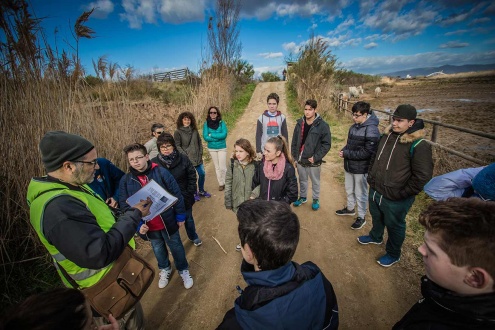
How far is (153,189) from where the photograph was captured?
2139mm

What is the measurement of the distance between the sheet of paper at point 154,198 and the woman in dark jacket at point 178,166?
2.48 ft

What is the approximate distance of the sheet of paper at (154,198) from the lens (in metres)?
2.09

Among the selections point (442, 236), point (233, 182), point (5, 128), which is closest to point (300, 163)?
point (233, 182)

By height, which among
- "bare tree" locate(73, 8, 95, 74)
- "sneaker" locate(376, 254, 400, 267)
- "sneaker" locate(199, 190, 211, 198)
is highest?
"bare tree" locate(73, 8, 95, 74)

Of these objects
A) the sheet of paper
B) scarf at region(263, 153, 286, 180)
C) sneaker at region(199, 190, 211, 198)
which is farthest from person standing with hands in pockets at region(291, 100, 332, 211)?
the sheet of paper

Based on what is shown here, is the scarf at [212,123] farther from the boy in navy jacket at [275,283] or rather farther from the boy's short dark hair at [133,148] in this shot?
the boy in navy jacket at [275,283]

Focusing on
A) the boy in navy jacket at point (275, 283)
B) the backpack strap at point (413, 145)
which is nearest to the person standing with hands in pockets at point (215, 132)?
the backpack strap at point (413, 145)

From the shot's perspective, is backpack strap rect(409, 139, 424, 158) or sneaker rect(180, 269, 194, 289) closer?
backpack strap rect(409, 139, 424, 158)

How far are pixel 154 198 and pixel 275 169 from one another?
1.47 m

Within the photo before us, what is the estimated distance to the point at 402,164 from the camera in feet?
7.63

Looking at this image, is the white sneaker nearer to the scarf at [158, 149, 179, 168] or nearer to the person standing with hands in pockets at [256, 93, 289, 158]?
the scarf at [158, 149, 179, 168]

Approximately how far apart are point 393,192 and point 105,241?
9.30 feet

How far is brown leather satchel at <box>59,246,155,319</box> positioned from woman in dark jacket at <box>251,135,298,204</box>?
61.7 inches

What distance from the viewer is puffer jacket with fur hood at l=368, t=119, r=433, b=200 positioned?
2.18m
